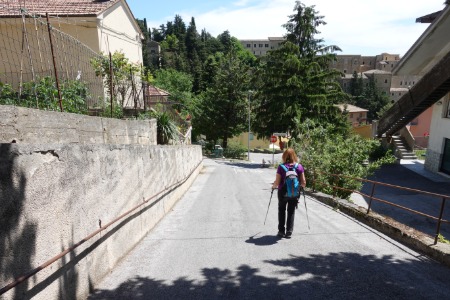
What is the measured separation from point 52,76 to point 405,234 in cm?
777

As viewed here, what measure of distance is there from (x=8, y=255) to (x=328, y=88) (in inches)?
1071

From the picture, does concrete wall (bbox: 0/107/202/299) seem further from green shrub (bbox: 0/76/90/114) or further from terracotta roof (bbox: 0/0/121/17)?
terracotta roof (bbox: 0/0/121/17)

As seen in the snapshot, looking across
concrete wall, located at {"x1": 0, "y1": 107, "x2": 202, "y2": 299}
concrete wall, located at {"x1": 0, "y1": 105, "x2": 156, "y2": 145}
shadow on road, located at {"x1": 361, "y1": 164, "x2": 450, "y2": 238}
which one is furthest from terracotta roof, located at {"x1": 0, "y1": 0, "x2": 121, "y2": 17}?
shadow on road, located at {"x1": 361, "y1": 164, "x2": 450, "y2": 238}

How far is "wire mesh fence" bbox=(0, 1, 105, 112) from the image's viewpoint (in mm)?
5066

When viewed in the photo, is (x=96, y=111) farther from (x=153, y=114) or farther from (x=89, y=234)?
(x=89, y=234)

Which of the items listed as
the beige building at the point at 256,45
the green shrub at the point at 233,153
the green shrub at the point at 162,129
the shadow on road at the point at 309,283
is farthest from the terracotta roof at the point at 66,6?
the beige building at the point at 256,45

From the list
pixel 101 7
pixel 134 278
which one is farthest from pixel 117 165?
pixel 101 7

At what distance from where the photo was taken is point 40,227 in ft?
8.80

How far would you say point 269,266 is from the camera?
171 inches

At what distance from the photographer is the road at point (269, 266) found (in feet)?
12.1

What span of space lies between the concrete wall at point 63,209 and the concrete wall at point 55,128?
0.02 m

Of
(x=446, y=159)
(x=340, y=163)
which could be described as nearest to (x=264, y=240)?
(x=340, y=163)

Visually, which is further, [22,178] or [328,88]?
[328,88]

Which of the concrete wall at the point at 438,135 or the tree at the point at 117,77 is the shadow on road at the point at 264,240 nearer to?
the tree at the point at 117,77
